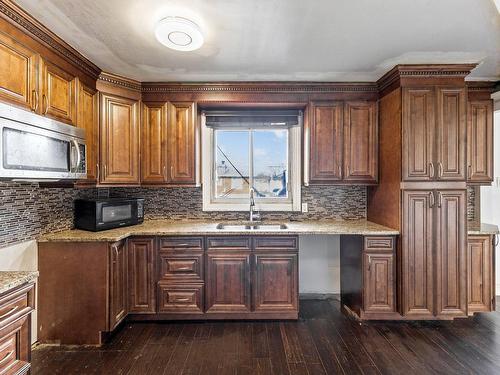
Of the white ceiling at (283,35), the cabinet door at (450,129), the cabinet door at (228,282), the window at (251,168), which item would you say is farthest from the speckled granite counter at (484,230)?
the cabinet door at (228,282)

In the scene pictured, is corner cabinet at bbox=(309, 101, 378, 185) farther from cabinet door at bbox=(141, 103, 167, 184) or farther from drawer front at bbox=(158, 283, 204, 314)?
drawer front at bbox=(158, 283, 204, 314)

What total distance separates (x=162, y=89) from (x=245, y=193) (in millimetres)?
1489

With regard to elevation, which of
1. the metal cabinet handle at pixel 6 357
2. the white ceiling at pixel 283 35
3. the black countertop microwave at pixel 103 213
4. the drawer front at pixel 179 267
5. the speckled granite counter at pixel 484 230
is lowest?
the metal cabinet handle at pixel 6 357

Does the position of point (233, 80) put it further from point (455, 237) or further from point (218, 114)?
point (455, 237)

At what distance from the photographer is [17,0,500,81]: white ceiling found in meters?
1.76

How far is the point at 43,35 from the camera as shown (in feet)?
6.53

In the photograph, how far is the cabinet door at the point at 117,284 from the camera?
7.92 ft

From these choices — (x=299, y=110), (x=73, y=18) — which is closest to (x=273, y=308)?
(x=299, y=110)

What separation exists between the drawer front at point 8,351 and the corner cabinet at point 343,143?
2.60 meters

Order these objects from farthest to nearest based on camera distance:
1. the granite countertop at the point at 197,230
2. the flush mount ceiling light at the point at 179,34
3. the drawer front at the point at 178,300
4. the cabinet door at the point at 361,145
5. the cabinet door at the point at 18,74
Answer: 1. the cabinet door at the point at 361,145
2. the drawer front at the point at 178,300
3. the granite countertop at the point at 197,230
4. the flush mount ceiling light at the point at 179,34
5. the cabinet door at the point at 18,74

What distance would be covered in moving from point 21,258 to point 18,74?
1383 millimetres

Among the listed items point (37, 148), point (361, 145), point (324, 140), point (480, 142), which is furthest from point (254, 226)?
point (480, 142)

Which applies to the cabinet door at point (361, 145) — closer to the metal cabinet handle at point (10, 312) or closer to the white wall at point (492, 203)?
the white wall at point (492, 203)

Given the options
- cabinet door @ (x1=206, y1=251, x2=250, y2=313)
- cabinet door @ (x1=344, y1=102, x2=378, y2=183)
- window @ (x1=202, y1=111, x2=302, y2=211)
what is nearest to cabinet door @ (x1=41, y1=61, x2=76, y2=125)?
window @ (x1=202, y1=111, x2=302, y2=211)
